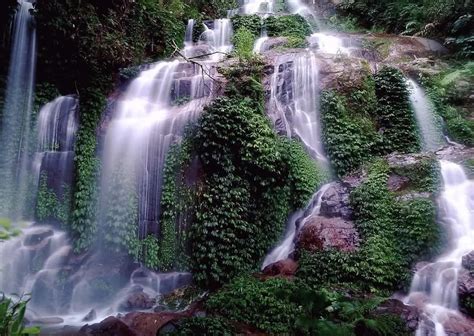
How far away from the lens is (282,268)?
781cm

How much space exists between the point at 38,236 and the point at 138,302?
8.61 feet

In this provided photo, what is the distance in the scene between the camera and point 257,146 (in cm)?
893

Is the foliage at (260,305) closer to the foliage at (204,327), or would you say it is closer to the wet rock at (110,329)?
the foliage at (204,327)

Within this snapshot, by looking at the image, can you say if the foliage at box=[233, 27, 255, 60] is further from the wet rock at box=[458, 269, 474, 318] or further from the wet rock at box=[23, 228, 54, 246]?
the wet rock at box=[458, 269, 474, 318]

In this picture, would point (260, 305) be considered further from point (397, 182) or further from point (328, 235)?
point (397, 182)

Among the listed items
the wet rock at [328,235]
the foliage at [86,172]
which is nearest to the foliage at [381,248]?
the wet rock at [328,235]

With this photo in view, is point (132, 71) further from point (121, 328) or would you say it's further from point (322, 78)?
point (121, 328)

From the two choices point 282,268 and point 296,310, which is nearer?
point 296,310

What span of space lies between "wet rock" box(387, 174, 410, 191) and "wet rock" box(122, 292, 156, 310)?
568cm

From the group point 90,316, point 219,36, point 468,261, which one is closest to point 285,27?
point 219,36

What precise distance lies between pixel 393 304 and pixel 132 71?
905 cm

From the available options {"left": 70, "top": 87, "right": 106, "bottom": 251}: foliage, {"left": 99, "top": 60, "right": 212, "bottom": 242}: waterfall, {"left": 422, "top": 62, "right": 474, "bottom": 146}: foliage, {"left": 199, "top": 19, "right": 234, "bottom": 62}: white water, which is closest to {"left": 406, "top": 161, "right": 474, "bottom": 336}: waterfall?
{"left": 422, "top": 62, "right": 474, "bottom": 146}: foliage

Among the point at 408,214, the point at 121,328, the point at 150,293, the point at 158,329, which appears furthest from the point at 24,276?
the point at 408,214

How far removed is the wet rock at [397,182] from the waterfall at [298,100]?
1.77m
